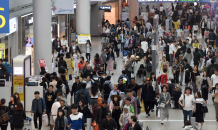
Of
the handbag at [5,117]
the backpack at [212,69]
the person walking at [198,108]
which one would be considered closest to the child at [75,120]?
the handbag at [5,117]

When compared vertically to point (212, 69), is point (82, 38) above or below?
above

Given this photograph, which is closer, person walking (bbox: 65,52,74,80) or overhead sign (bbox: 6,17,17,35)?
person walking (bbox: 65,52,74,80)

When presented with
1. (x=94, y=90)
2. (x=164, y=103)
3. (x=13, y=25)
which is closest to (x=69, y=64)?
(x=13, y=25)

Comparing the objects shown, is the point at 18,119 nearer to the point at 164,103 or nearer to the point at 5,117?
→ the point at 5,117

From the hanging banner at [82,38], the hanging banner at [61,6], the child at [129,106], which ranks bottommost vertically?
the child at [129,106]

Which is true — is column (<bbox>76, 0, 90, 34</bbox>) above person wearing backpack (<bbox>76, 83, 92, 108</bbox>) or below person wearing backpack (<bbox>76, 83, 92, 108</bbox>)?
above

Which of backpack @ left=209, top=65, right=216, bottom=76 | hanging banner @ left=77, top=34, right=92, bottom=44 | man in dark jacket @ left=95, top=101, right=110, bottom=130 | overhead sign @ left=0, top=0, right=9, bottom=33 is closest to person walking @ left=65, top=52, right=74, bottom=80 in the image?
backpack @ left=209, top=65, right=216, bottom=76

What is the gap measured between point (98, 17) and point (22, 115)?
3005 cm

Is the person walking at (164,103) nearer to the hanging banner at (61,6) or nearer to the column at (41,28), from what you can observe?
the column at (41,28)

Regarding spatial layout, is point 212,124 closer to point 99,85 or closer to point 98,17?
point 99,85

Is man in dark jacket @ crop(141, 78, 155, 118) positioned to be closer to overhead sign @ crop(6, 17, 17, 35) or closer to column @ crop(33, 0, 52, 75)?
column @ crop(33, 0, 52, 75)

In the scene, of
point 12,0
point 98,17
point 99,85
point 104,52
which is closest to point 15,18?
point 12,0

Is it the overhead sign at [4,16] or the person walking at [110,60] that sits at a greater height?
the overhead sign at [4,16]

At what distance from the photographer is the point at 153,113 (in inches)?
610
